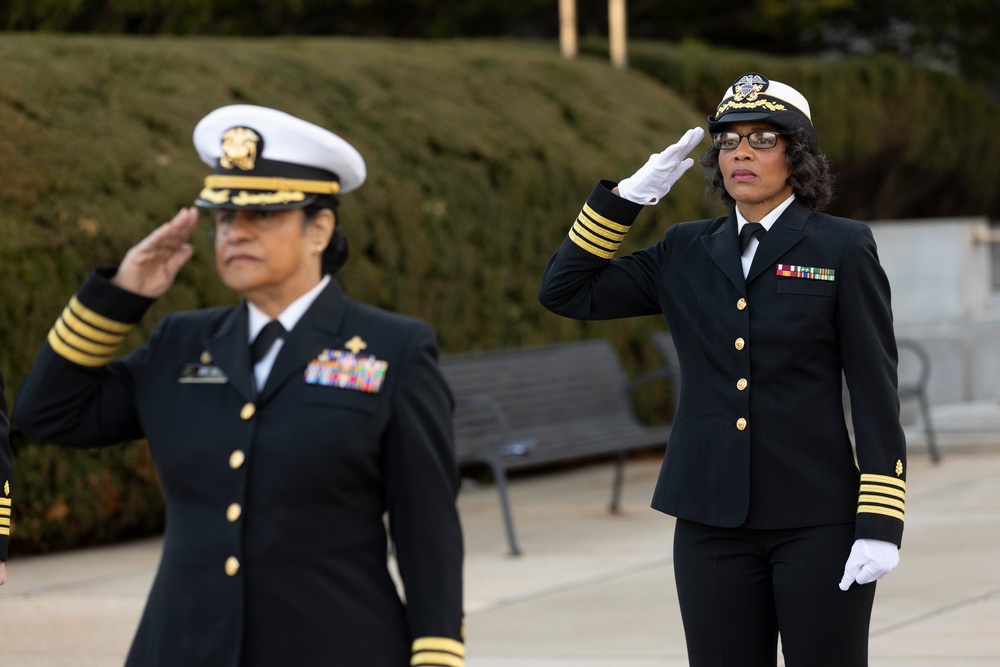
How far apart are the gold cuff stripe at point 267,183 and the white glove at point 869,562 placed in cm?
138

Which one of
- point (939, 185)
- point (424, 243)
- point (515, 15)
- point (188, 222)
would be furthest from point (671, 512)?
point (939, 185)

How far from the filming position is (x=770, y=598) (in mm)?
3547

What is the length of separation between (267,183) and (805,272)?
4.39 feet

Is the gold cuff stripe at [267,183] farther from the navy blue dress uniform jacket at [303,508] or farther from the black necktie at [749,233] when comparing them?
the black necktie at [749,233]

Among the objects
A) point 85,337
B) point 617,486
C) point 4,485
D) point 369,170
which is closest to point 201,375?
point 85,337

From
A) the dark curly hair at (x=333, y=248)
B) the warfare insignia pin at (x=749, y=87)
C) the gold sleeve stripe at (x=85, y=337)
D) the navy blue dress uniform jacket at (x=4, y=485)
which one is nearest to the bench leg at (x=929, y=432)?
the warfare insignia pin at (x=749, y=87)

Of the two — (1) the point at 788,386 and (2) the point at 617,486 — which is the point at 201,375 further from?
(2) the point at 617,486

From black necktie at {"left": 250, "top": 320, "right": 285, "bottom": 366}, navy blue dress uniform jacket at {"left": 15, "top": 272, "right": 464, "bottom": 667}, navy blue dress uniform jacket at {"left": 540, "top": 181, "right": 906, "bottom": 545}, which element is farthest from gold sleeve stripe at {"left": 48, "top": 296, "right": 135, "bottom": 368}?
navy blue dress uniform jacket at {"left": 540, "top": 181, "right": 906, "bottom": 545}

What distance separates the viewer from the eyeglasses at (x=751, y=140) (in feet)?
11.8

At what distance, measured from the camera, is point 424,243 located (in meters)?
9.32

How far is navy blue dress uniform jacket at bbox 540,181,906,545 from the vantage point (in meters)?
3.51

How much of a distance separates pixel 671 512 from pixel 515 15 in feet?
56.9

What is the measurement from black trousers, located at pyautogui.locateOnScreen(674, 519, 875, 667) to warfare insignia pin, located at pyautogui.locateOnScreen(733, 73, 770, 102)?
956mm

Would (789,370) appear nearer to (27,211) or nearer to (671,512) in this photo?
(671,512)
